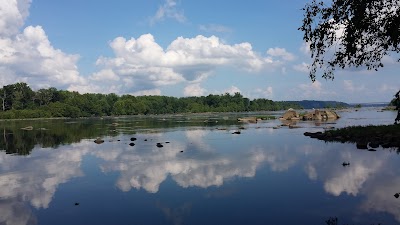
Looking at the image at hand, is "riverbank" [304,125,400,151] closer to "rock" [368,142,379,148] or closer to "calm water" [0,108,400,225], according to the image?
"rock" [368,142,379,148]

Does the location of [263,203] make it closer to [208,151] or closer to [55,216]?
[55,216]

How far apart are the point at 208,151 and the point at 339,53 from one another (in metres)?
26.7

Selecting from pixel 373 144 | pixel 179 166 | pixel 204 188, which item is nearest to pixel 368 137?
pixel 373 144

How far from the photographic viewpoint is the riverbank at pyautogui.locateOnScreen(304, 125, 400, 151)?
126 feet

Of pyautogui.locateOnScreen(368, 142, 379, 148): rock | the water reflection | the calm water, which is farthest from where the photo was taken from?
pyautogui.locateOnScreen(368, 142, 379, 148): rock

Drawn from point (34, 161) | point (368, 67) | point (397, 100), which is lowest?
point (34, 161)

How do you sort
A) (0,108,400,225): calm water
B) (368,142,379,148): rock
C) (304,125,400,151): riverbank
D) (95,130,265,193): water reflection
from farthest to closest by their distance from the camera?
1. (304,125,400,151): riverbank
2. (368,142,379,148): rock
3. (95,130,265,193): water reflection
4. (0,108,400,225): calm water

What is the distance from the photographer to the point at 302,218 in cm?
1609

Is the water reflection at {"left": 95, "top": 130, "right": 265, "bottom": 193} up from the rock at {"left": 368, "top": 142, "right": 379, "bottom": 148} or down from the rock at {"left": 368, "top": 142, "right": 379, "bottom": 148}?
down

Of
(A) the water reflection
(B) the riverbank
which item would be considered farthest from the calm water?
(B) the riverbank

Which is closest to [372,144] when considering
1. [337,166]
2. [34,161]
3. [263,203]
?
[337,166]

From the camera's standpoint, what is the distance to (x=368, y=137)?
44.5 meters

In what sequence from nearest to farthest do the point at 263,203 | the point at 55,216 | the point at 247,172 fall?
1. the point at 55,216
2. the point at 263,203
3. the point at 247,172

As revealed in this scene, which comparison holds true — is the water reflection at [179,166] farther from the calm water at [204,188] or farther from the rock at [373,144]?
the rock at [373,144]
